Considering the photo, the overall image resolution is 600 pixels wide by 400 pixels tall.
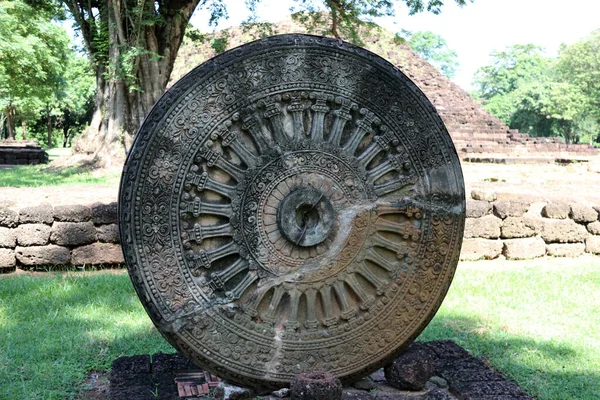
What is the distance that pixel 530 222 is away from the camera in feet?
26.6

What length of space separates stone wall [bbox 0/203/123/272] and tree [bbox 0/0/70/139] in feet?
55.4

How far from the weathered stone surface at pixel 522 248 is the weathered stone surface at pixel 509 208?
33 centimetres

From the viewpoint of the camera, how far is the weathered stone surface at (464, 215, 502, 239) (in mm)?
7910

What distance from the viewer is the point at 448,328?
539 cm

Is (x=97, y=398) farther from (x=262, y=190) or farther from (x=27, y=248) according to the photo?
(x=27, y=248)

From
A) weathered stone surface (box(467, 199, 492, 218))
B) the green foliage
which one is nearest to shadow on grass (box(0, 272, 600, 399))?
weathered stone surface (box(467, 199, 492, 218))

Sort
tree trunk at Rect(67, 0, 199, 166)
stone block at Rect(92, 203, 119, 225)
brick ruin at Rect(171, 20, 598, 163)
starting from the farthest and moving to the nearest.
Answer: brick ruin at Rect(171, 20, 598, 163) < tree trunk at Rect(67, 0, 199, 166) < stone block at Rect(92, 203, 119, 225)

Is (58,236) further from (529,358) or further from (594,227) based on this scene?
(594,227)

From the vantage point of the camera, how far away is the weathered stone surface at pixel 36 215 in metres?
6.71

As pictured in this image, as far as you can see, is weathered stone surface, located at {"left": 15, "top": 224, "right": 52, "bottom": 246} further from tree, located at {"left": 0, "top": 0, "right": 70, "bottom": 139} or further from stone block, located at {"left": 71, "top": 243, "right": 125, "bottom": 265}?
tree, located at {"left": 0, "top": 0, "right": 70, "bottom": 139}

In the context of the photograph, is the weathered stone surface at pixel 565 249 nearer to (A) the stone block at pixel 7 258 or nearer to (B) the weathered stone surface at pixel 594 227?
(B) the weathered stone surface at pixel 594 227

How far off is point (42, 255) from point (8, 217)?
20.5 inches

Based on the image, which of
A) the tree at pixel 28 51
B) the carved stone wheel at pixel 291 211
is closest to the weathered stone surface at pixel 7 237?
the carved stone wheel at pixel 291 211

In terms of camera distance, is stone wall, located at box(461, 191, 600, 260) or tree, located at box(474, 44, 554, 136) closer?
stone wall, located at box(461, 191, 600, 260)
